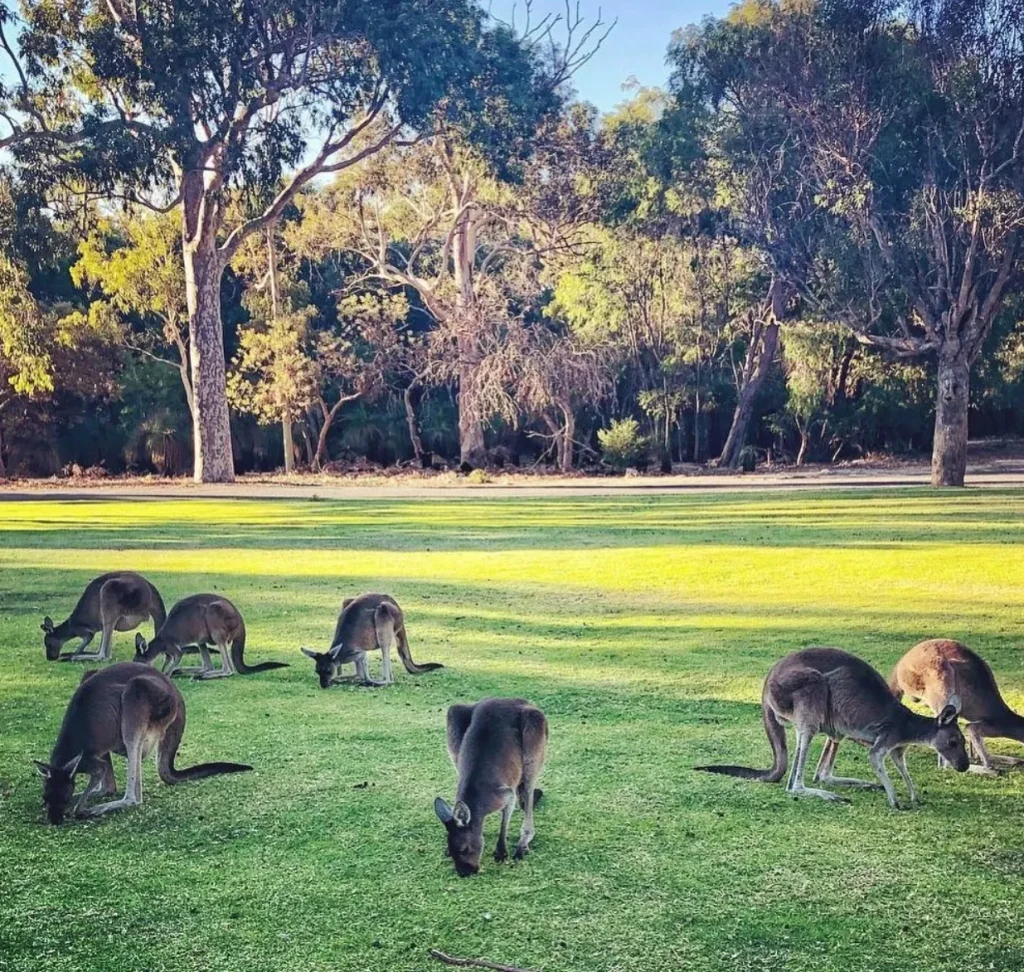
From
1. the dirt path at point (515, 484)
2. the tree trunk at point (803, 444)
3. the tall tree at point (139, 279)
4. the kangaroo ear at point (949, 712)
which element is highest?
the tall tree at point (139, 279)

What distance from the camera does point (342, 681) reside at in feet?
21.5

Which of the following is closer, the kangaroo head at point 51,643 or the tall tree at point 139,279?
the kangaroo head at point 51,643

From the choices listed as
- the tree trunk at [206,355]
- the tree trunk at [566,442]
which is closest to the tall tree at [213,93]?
the tree trunk at [206,355]

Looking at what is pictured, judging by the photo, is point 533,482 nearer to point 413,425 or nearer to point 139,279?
point 413,425

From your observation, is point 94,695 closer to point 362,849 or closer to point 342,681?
point 362,849

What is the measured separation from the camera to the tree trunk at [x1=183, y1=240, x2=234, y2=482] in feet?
99.9

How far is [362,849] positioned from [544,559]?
8.50m

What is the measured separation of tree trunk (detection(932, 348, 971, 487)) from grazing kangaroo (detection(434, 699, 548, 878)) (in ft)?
70.4

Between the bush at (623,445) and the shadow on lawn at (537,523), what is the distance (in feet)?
34.5

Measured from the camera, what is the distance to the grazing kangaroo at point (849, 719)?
4.37 meters

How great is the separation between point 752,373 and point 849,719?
32.3 metres

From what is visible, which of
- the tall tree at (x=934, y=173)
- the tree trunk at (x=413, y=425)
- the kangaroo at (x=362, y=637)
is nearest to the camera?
the kangaroo at (x=362, y=637)

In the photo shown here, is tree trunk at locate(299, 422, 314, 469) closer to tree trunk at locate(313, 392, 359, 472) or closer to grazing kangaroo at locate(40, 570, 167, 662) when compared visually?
tree trunk at locate(313, 392, 359, 472)

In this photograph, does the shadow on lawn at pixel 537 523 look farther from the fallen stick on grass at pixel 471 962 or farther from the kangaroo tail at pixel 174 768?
the fallen stick on grass at pixel 471 962
